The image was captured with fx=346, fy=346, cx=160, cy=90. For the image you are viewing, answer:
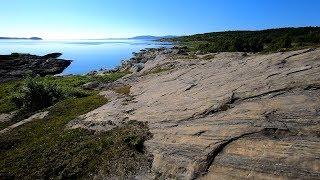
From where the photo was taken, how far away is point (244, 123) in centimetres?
2222

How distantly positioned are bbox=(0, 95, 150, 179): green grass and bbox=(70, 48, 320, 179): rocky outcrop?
1452mm

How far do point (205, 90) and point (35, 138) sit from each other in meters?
16.5

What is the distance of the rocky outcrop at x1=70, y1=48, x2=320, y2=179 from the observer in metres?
18.2

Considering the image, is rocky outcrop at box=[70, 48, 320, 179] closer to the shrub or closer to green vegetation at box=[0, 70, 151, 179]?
green vegetation at box=[0, 70, 151, 179]

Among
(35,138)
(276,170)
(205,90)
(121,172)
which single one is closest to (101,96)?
(35,138)

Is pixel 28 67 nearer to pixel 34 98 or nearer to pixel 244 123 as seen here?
pixel 34 98

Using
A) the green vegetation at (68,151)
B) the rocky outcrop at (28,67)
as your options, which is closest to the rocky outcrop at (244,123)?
the green vegetation at (68,151)

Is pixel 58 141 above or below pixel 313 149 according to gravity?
below

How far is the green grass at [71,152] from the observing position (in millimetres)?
24312

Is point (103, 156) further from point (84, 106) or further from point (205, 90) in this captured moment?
point (84, 106)

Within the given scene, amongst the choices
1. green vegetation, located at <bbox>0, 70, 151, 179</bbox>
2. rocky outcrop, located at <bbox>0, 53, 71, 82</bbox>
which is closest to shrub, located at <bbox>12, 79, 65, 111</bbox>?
green vegetation, located at <bbox>0, 70, 151, 179</bbox>

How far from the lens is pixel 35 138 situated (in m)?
32.4

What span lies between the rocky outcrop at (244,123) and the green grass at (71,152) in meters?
1.45

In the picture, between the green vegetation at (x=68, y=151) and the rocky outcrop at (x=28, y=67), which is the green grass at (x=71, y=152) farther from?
the rocky outcrop at (x=28, y=67)
